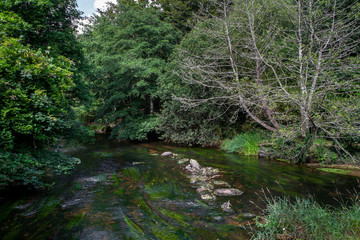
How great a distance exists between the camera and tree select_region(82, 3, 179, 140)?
1569 cm

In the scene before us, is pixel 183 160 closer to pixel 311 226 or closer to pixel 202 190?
pixel 202 190

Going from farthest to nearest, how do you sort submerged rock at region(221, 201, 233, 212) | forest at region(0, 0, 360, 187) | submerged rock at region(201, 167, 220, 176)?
submerged rock at region(201, 167, 220, 176) < forest at region(0, 0, 360, 187) < submerged rock at region(221, 201, 233, 212)

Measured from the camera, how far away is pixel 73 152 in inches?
477

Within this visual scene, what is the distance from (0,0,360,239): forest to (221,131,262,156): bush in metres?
0.06

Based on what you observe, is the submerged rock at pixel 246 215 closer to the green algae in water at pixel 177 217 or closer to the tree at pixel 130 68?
the green algae in water at pixel 177 217

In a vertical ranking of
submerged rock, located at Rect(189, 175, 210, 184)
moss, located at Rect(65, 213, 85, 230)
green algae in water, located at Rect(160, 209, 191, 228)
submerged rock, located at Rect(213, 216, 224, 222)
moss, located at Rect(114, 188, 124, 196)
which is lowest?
moss, located at Rect(114, 188, 124, 196)

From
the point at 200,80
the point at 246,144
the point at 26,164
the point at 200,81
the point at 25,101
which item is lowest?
the point at 246,144

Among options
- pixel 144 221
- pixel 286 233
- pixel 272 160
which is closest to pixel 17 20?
pixel 144 221

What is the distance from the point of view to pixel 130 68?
15336 mm

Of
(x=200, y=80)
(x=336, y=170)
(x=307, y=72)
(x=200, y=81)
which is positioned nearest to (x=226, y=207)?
(x=307, y=72)

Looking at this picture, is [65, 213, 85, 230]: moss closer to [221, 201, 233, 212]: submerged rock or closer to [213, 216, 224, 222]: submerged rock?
[213, 216, 224, 222]: submerged rock

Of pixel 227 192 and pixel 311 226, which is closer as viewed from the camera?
pixel 311 226

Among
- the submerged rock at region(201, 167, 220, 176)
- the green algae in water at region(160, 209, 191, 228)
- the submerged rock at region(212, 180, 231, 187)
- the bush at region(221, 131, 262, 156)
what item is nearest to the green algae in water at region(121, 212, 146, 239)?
the green algae in water at region(160, 209, 191, 228)

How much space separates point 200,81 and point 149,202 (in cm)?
770
